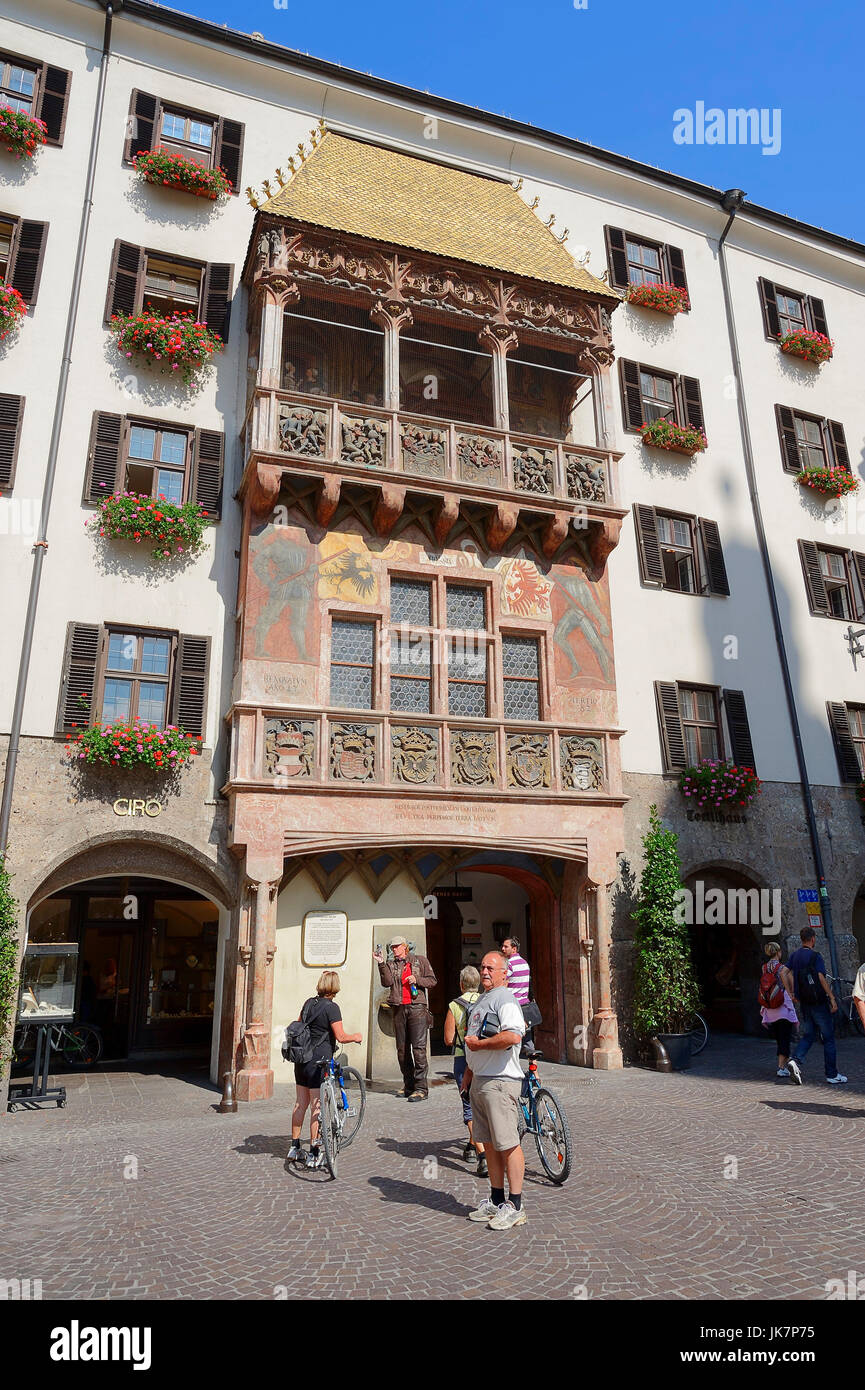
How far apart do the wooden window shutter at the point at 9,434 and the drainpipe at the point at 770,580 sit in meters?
14.6

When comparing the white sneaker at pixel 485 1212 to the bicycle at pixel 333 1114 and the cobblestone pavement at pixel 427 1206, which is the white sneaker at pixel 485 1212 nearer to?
the cobblestone pavement at pixel 427 1206

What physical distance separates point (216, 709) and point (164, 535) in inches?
111

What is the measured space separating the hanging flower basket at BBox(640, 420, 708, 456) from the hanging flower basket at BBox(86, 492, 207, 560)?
973 centimetres

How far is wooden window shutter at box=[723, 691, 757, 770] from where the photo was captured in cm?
1756

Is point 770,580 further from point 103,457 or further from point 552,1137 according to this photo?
point 552,1137

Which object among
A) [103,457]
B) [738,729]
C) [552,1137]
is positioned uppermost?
[103,457]

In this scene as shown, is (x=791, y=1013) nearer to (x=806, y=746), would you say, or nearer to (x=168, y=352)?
(x=806, y=746)

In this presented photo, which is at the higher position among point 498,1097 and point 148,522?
point 148,522

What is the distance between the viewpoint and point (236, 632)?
1430 centimetres

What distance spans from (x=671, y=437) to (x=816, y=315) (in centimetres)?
756

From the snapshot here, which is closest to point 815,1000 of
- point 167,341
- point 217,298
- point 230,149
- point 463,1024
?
point 463,1024

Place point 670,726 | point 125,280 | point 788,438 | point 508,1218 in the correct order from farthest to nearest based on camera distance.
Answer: point 788,438, point 670,726, point 125,280, point 508,1218

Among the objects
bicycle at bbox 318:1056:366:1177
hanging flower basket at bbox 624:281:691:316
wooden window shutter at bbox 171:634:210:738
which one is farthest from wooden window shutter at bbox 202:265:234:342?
bicycle at bbox 318:1056:366:1177

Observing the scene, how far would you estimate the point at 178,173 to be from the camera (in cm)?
1612
